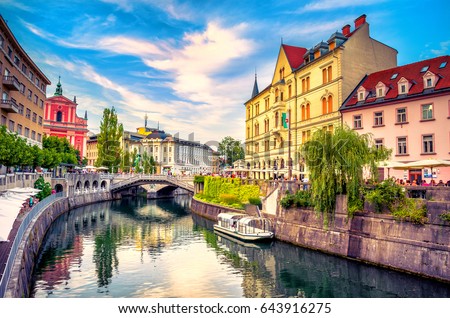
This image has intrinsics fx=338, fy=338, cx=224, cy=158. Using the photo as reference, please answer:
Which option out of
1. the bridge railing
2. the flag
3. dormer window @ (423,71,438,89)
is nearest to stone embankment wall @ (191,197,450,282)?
the flag

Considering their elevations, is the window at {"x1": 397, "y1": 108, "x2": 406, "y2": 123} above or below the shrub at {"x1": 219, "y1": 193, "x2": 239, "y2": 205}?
above

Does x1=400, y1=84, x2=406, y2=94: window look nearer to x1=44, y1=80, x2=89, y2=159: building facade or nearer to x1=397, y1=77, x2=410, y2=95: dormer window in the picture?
x1=397, y1=77, x2=410, y2=95: dormer window

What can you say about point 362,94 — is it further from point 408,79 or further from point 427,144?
point 427,144

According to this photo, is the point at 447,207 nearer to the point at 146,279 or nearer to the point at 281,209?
the point at 281,209

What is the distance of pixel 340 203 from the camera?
93.2 feet

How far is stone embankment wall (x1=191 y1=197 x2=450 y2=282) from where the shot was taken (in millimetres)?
20953

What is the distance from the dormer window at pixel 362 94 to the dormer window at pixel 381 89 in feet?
6.39

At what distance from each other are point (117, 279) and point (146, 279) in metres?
1.95

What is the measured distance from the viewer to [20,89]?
5178 centimetres

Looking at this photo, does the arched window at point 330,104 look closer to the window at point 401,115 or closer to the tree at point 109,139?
the window at point 401,115

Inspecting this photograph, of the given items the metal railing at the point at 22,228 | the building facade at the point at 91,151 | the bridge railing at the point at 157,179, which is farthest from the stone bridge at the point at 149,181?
the building facade at the point at 91,151

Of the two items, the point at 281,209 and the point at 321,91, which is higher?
the point at 321,91

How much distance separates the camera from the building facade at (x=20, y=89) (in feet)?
147

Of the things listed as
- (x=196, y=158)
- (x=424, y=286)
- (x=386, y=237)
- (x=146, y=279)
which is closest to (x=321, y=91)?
(x=386, y=237)
